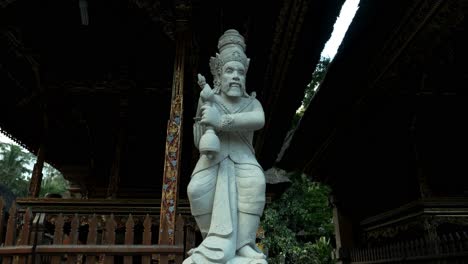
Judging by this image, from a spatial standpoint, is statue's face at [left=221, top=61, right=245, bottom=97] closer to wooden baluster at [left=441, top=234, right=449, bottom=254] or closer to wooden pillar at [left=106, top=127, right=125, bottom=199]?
wooden baluster at [left=441, top=234, right=449, bottom=254]

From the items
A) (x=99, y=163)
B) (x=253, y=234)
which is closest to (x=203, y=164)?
(x=253, y=234)

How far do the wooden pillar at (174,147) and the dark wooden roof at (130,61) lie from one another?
8.5 inches

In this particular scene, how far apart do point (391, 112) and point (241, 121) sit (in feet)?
17.7

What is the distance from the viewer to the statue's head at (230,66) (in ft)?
8.84

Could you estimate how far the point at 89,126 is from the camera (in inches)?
365

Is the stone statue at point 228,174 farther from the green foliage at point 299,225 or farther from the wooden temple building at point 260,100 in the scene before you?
the green foliage at point 299,225

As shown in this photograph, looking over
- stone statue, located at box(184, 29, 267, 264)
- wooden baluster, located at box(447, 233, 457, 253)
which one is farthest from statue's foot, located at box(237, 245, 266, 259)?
wooden baluster, located at box(447, 233, 457, 253)

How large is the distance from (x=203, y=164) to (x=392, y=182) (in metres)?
6.96

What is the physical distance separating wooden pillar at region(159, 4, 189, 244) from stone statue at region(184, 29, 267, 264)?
1305 mm

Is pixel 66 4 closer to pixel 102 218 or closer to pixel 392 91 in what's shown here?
pixel 102 218

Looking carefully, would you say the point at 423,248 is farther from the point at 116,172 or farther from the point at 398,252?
the point at 116,172

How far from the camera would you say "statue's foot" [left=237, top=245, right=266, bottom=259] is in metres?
2.30

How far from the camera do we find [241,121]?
8.38ft

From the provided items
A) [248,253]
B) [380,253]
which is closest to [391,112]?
[380,253]
